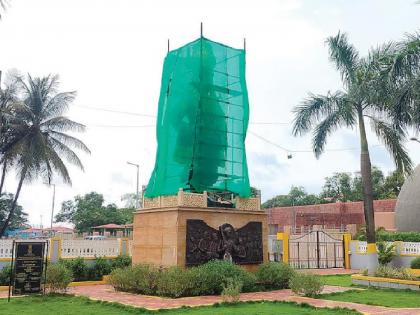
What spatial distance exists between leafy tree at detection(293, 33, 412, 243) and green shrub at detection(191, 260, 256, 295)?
218 inches

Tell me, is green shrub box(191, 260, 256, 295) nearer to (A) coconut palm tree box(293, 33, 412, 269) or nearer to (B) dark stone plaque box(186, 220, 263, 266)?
(B) dark stone plaque box(186, 220, 263, 266)

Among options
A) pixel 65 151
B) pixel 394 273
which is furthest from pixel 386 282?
pixel 65 151

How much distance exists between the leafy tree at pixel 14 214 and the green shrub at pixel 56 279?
122 feet

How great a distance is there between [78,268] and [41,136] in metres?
8.06

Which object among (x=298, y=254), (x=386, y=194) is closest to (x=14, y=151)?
(x=298, y=254)

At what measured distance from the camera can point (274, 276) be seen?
14.7m

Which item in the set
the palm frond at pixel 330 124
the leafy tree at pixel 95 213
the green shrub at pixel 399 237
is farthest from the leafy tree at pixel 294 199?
the palm frond at pixel 330 124

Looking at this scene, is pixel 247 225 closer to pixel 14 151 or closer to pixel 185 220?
pixel 185 220

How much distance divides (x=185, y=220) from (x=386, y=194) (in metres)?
37.7

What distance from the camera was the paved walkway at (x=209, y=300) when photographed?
33.6ft

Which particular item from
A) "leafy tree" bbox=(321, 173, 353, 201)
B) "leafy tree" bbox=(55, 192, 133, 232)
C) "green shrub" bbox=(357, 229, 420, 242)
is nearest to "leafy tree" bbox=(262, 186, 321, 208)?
"leafy tree" bbox=(321, 173, 353, 201)

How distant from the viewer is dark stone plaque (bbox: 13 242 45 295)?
12000 mm

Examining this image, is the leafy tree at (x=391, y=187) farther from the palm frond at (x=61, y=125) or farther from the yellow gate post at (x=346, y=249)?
the palm frond at (x=61, y=125)

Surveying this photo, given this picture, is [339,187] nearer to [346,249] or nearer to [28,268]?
[346,249]
